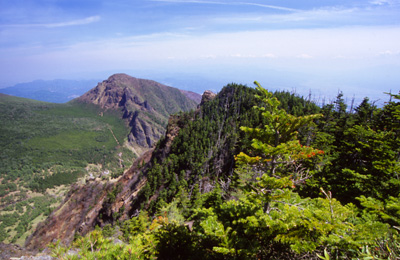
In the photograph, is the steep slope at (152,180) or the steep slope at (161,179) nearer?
the steep slope at (161,179)

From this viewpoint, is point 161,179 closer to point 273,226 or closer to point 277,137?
point 277,137

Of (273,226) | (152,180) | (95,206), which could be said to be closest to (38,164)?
(95,206)

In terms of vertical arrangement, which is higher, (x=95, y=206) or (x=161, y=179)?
(x=161, y=179)

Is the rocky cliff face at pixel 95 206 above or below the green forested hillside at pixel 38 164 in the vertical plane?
above

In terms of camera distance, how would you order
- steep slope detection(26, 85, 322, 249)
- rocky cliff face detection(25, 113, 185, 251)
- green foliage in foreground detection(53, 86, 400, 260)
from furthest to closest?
1. rocky cliff face detection(25, 113, 185, 251)
2. steep slope detection(26, 85, 322, 249)
3. green foliage in foreground detection(53, 86, 400, 260)

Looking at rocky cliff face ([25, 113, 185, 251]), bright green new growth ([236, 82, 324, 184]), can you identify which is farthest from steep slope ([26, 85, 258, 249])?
bright green new growth ([236, 82, 324, 184])

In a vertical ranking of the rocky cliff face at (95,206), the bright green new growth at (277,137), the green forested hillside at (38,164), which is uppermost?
the bright green new growth at (277,137)

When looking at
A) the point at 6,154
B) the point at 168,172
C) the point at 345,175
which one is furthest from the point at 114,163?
the point at 345,175

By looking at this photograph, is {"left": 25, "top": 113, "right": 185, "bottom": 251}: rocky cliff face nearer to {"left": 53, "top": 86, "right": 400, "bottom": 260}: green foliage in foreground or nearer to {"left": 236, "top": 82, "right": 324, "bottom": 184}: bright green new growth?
{"left": 53, "top": 86, "right": 400, "bottom": 260}: green foliage in foreground

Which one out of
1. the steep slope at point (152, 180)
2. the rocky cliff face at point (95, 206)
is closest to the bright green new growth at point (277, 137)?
the steep slope at point (152, 180)

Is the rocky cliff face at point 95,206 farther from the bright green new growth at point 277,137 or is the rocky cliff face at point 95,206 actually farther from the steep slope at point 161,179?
the bright green new growth at point 277,137

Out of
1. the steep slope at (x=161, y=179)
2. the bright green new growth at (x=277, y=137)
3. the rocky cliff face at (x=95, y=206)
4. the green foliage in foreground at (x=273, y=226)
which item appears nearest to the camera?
the green foliage in foreground at (x=273, y=226)

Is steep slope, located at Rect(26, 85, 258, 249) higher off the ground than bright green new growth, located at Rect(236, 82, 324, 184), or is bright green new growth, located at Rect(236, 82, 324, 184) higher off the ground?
bright green new growth, located at Rect(236, 82, 324, 184)

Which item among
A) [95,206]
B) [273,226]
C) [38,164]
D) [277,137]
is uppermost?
[277,137]
